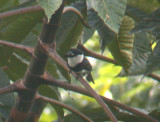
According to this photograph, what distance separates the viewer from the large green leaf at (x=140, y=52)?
1590 mm

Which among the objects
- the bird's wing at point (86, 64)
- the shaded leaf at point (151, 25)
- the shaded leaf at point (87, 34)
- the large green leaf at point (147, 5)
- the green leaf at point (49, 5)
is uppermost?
the green leaf at point (49, 5)

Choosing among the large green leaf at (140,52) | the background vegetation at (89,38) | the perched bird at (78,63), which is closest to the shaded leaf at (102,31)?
the background vegetation at (89,38)

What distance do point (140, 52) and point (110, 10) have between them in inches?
20.0

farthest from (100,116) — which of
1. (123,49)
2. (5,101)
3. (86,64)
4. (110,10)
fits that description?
(86,64)

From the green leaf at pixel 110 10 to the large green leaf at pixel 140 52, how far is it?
44 cm

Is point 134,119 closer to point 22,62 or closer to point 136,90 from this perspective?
point 22,62

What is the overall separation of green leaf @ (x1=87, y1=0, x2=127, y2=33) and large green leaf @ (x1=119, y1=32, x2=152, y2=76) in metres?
0.44

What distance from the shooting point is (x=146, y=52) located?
1629 mm

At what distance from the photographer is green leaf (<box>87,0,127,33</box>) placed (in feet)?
3.65

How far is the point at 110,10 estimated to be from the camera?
114 cm

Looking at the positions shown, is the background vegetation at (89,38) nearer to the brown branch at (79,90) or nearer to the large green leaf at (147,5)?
the large green leaf at (147,5)

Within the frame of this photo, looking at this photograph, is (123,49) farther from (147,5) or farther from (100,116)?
(100,116)

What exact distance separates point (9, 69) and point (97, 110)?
0.50 meters

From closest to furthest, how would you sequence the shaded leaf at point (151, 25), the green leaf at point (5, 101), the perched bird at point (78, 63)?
the shaded leaf at point (151, 25), the green leaf at point (5, 101), the perched bird at point (78, 63)
